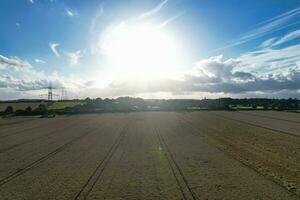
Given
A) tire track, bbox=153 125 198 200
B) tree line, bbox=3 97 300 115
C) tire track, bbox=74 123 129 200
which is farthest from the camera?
tree line, bbox=3 97 300 115

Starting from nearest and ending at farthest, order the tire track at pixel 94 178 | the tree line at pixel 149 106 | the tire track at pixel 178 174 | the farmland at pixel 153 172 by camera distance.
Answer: the tire track at pixel 178 174 → the tire track at pixel 94 178 → the farmland at pixel 153 172 → the tree line at pixel 149 106

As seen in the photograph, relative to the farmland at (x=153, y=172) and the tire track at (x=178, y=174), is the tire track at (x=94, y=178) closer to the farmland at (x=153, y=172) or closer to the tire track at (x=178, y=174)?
the farmland at (x=153, y=172)

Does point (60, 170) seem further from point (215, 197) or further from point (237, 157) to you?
point (237, 157)

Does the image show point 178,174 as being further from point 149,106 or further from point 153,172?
point 149,106

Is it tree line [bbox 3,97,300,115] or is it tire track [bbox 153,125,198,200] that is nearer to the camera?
tire track [bbox 153,125,198,200]

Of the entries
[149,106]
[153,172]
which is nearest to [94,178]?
[153,172]

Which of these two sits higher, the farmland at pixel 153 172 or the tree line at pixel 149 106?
the tree line at pixel 149 106

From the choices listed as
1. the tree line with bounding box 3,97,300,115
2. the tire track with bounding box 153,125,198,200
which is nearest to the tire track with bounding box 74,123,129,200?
the tire track with bounding box 153,125,198,200

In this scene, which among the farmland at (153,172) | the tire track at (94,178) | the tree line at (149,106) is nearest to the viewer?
the tire track at (94,178)

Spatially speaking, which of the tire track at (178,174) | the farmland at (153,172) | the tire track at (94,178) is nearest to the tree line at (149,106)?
the farmland at (153,172)

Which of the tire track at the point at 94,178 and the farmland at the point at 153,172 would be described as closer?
the tire track at the point at 94,178

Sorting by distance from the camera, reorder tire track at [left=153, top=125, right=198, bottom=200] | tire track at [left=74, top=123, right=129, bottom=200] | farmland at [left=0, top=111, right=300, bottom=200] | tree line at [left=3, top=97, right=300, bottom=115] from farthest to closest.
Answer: tree line at [left=3, top=97, right=300, bottom=115], farmland at [left=0, top=111, right=300, bottom=200], tire track at [left=74, top=123, right=129, bottom=200], tire track at [left=153, top=125, right=198, bottom=200]

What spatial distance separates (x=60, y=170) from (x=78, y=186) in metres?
3.96

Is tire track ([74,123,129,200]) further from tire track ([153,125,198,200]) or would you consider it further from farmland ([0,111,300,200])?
tire track ([153,125,198,200])
